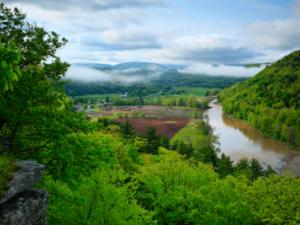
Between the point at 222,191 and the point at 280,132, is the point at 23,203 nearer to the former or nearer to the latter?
the point at 222,191

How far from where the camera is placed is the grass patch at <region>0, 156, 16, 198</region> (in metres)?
12.8

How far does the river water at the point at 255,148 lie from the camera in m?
92.2

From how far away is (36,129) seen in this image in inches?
710

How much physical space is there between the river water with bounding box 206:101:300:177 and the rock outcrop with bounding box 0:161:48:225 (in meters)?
77.0

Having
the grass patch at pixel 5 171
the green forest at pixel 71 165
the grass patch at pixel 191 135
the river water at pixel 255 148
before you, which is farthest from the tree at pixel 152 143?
the grass patch at pixel 5 171

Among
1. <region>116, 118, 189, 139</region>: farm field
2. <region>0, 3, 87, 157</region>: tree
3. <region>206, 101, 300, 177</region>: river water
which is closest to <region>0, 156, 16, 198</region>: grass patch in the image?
<region>0, 3, 87, 157</region>: tree

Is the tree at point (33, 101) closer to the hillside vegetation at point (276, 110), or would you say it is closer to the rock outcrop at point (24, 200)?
the rock outcrop at point (24, 200)

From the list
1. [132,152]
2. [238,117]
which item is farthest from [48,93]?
[238,117]

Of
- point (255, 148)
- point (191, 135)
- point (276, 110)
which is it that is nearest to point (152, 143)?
point (255, 148)

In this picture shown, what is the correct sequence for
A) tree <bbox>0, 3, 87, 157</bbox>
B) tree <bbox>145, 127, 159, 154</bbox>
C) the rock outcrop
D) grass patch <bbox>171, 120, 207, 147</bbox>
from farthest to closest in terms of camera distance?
1. grass patch <bbox>171, 120, 207, 147</bbox>
2. tree <bbox>145, 127, 159, 154</bbox>
3. tree <bbox>0, 3, 87, 157</bbox>
4. the rock outcrop

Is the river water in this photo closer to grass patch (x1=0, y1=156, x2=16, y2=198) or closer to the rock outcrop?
the rock outcrop

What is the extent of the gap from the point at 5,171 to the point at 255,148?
343 ft

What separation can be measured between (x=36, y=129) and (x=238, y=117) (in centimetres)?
16634

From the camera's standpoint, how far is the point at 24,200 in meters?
13.5
